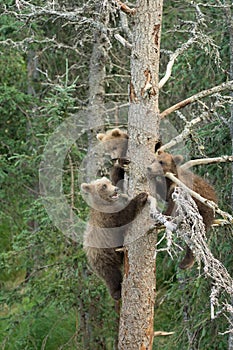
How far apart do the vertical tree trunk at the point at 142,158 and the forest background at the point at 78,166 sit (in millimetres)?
1529

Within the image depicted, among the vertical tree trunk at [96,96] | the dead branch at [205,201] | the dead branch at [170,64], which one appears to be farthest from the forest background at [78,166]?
the dead branch at [205,201]

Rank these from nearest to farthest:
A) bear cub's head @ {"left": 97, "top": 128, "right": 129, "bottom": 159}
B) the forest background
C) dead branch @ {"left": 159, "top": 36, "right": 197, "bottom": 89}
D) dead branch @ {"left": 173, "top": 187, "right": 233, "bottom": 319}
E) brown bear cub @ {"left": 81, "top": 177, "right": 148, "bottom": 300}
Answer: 1. dead branch @ {"left": 173, "top": 187, "right": 233, "bottom": 319}
2. dead branch @ {"left": 159, "top": 36, "right": 197, "bottom": 89}
3. brown bear cub @ {"left": 81, "top": 177, "right": 148, "bottom": 300}
4. bear cub's head @ {"left": 97, "top": 128, "right": 129, "bottom": 159}
5. the forest background

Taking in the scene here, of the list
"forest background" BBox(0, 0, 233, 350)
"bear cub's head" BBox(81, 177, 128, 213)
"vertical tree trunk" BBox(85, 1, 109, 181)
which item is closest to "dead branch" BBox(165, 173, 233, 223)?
"bear cub's head" BBox(81, 177, 128, 213)

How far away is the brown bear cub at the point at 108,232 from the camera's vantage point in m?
6.12

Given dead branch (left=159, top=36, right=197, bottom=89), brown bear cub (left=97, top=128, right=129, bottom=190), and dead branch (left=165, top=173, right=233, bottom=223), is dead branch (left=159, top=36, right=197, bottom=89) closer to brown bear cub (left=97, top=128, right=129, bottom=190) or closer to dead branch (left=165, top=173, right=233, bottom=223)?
dead branch (left=165, top=173, right=233, bottom=223)

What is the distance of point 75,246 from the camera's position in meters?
9.57

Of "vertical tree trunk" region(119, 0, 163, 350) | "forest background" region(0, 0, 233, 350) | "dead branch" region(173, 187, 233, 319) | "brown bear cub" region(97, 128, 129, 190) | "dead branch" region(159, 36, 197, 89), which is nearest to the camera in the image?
"dead branch" region(173, 187, 233, 319)

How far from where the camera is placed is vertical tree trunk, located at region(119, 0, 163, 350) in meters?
5.47

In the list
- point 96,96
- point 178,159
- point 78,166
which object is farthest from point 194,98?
point 78,166

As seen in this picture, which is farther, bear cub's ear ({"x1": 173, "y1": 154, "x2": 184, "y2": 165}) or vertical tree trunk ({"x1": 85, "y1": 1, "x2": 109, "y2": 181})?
vertical tree trunk ({"x1": 85, "y1": 1, "x2": 109, "y2": 181})

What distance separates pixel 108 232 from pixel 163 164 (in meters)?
0.83

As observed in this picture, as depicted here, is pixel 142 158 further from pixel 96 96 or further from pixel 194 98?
pixel 96 96

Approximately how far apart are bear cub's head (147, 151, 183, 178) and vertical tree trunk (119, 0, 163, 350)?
91 mm

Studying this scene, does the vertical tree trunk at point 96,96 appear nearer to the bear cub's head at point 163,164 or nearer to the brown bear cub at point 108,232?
the brown bear cub at point 108,232
